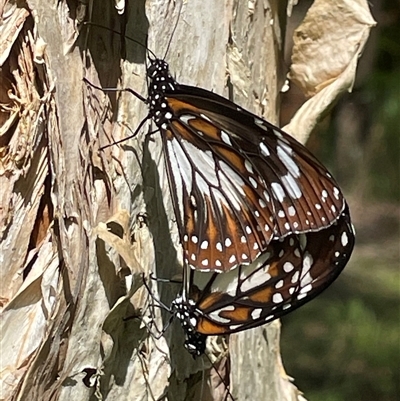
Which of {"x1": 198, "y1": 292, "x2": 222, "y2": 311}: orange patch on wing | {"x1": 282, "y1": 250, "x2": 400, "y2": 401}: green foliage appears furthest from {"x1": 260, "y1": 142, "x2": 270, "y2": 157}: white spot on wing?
{"x1": 282, "y1": 250, "x2": 400, "y2": 401}: green foliage

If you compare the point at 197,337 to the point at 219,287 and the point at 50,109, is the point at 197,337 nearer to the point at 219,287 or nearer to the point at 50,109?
the point at 219,287

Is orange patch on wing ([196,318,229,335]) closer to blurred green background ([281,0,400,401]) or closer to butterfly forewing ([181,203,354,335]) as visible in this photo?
butterfly forewing ([181,203,354,335])

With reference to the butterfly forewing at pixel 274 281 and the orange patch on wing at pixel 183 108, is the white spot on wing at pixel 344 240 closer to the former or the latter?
the butterfly forewing at pixel 274 281

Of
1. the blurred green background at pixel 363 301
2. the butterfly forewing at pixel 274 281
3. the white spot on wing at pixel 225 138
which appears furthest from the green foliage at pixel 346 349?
the white spot on wing at pixel 225 138

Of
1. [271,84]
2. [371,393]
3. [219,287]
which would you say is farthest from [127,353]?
[371,393]

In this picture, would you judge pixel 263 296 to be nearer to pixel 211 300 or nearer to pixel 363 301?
pixel 211 300

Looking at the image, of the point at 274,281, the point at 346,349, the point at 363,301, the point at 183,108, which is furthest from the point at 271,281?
the point at 363,301
